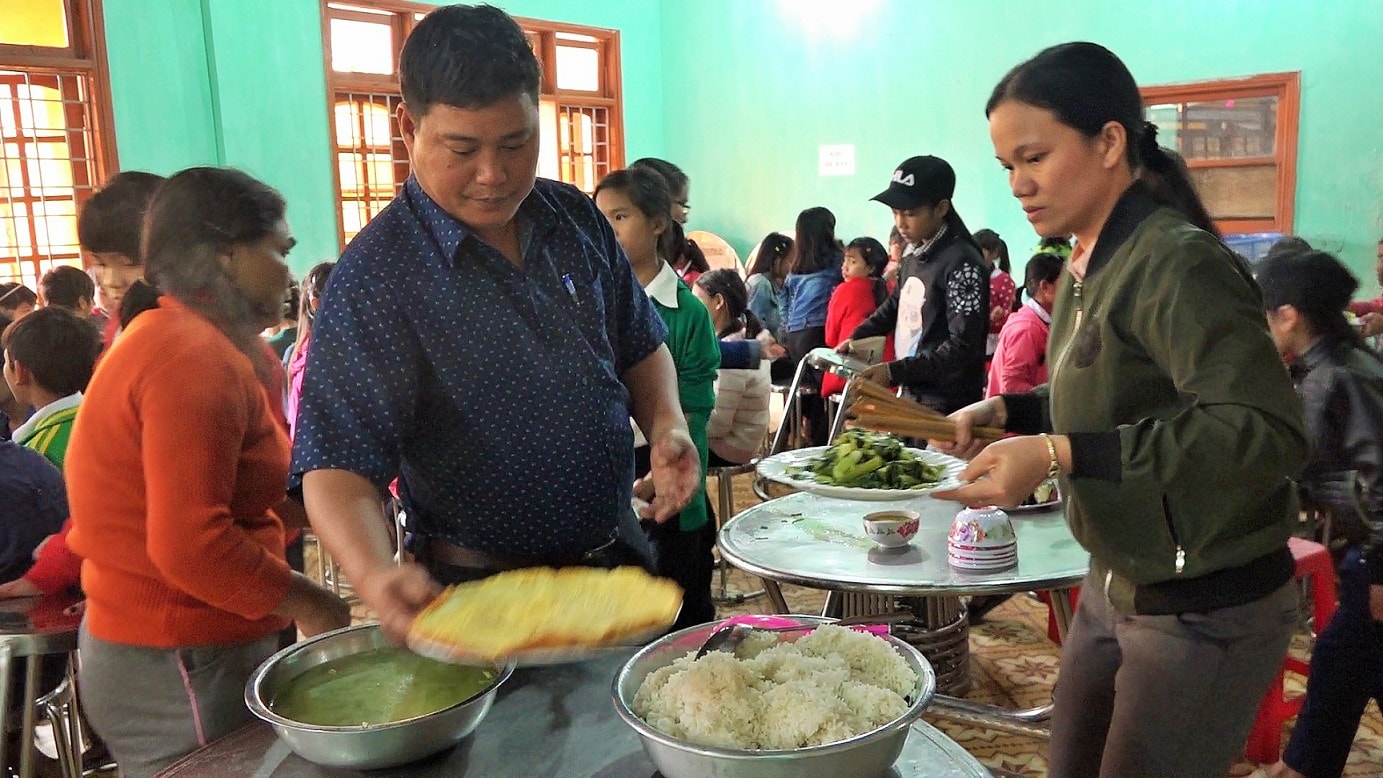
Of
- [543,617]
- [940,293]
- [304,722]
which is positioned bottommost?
[304,722]

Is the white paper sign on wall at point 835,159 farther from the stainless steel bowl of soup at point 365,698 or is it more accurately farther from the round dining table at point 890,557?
the stainless steel bowl of soup at point 365,698

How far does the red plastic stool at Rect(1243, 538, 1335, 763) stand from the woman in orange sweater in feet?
7.34

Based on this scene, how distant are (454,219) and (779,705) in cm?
72

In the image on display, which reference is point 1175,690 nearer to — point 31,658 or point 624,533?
point 624,533

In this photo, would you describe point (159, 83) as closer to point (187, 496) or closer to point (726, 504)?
point (726, 504)

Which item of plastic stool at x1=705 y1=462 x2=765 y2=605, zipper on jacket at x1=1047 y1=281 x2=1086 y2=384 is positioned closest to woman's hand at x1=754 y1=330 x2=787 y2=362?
plastic stool at x1=705 y1=462 x2=765 y2=605

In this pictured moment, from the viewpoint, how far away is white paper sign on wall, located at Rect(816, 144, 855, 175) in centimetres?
772

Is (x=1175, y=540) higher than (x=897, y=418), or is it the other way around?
(x=897, y=418)

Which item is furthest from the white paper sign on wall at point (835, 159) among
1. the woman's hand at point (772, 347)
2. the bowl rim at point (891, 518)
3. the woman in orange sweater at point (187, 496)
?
the woman in orange sweater at point (187, 496)

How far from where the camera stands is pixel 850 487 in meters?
1.93

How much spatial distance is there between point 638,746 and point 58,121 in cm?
618

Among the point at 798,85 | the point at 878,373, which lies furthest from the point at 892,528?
the point at 798,85

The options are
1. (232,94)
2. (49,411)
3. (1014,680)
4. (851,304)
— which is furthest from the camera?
(232,94)

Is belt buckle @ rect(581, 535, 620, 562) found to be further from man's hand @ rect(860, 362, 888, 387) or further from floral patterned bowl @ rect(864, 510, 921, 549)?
man's hand @ rect(860, 362, 888, 387)
